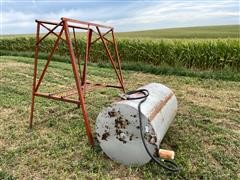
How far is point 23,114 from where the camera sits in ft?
16.6

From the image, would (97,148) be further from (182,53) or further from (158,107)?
(182,53)

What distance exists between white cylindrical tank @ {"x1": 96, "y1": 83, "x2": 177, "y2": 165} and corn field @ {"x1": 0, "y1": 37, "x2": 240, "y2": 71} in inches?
249

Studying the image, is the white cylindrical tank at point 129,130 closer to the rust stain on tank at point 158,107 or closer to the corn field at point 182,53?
the rust stain on tank at point 158,107

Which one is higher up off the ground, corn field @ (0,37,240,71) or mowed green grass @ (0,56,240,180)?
corn field @ (0,37,240,71)

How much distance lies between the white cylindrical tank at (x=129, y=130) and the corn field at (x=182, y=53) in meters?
6.32

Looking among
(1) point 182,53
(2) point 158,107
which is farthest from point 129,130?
(1) point 182,53

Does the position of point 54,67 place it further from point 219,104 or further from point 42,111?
point 219,104

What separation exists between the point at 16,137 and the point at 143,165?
6.10 feet

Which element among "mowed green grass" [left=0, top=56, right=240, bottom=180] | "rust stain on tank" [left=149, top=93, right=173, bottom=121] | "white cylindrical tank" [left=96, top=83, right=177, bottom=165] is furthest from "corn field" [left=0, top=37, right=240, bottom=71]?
"white cylindrical tank" [left=96, top=83, right=177, bottom=165]

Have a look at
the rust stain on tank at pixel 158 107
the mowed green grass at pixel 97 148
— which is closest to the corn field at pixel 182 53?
the mowed green grass at pixel 97 148

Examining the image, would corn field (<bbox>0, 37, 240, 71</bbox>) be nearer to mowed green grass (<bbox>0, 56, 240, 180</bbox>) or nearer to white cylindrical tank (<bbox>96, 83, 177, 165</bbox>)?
mowed green grass (<bbox>0, 56, 240, 180</bbox>)

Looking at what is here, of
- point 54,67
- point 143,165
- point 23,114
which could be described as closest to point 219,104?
point 143,165

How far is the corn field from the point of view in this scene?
9.05 metres

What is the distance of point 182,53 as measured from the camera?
974 centimetres
